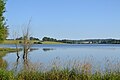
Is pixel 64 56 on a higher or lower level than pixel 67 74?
lower

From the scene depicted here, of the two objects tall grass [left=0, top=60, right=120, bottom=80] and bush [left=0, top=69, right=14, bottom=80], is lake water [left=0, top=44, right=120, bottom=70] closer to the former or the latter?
tall grass [left=0, top=60, right=120, bottom=80]

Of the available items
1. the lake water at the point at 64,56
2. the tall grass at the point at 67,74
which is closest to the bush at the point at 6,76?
the tall grass at the point at 67,74

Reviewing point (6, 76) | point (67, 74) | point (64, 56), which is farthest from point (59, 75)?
point (64, 56)

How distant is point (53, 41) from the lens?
170500mm

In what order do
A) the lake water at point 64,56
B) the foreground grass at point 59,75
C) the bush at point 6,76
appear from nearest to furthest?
the bush at point 6,76
the foreground grass at point 59,75
the lake water at point 64,56

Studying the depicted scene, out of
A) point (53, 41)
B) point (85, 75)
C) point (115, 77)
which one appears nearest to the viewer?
point (115, 77)

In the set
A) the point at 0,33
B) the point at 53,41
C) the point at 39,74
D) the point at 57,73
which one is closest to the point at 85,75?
the point at 57,73

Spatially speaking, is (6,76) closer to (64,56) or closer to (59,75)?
(59,75)

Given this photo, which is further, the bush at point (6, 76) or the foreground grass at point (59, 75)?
the foreground grass at point (59, 75)

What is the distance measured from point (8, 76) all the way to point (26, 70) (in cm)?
214

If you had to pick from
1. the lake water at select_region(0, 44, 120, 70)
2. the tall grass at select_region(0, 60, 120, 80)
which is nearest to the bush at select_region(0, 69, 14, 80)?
the tall grass at select_region(0, 60, 120, 80)

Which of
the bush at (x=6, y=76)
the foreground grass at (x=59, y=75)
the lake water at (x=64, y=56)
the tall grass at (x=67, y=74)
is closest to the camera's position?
the bush at (x=6, y=76)

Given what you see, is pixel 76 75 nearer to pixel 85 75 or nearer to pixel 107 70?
pixel 85 75

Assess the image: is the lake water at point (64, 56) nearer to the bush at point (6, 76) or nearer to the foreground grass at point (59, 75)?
the foreground grass at point (59, 75)
